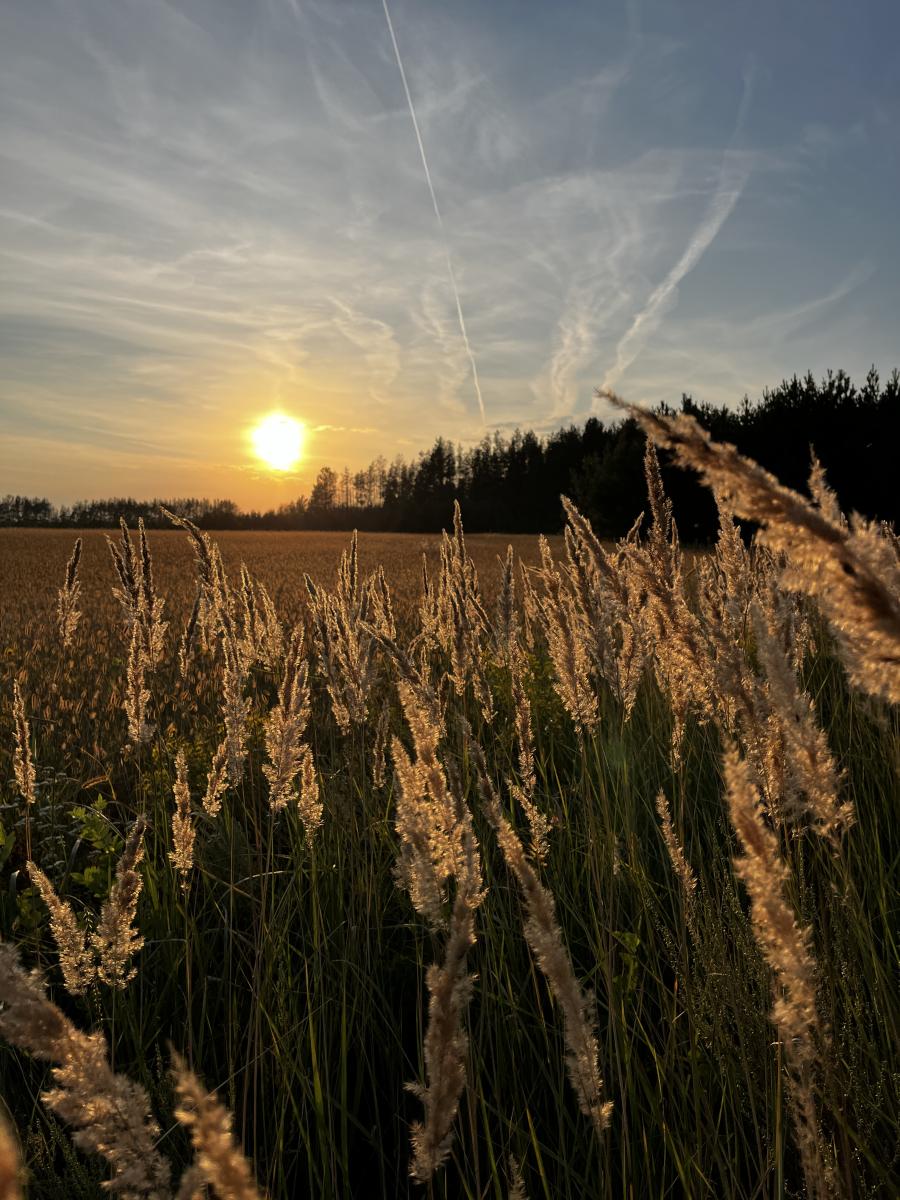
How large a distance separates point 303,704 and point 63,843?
1898mm

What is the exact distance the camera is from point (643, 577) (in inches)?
63.2

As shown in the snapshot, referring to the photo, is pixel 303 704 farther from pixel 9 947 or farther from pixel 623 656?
pixel 623 656

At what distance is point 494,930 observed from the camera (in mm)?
2248

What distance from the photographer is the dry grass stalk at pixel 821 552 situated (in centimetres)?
61

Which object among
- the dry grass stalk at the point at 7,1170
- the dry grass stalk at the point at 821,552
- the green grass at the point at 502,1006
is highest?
the dry grass stalk at the point at 821,552

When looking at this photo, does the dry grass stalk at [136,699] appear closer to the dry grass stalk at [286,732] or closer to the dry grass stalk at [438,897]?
the dry grass stalk at [286,732]

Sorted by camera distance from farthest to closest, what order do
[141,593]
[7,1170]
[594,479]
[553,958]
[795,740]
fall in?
1. [594,479]
2. [141,593]
3. [795,740]
4. [553,958]
5. [7,1170]

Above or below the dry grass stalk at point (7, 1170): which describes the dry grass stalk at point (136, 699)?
below

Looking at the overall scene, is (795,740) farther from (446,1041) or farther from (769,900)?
(446,1041)

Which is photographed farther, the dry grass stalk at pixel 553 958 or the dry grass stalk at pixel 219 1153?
the dry grass stalk at pixel 553 958

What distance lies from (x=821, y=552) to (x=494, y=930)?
6.21 ft

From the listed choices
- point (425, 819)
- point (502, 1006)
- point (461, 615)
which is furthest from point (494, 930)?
point (425, 819)

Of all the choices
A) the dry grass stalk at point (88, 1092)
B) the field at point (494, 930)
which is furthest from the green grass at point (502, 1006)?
the dry grass stalk at point (88, 1092)

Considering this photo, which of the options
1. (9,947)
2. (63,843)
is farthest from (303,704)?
(63,843)
